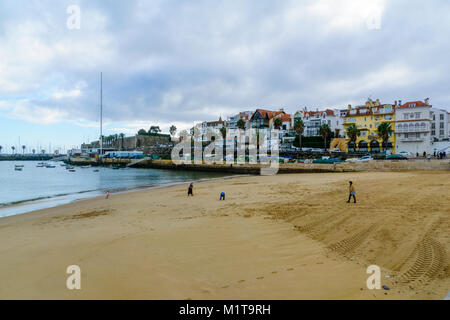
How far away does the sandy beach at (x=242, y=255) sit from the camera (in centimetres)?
557

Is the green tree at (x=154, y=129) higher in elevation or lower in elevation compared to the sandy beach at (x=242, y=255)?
higher

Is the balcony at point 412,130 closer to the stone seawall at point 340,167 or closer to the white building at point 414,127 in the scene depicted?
the white building at point 414,127

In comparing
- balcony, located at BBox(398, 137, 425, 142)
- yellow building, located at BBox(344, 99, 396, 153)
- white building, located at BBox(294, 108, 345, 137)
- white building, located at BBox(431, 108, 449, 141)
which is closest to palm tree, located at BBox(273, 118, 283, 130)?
white building, located at BBox(294, 108, 345, 137)

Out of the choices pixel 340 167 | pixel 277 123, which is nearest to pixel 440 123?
pixel 277 123

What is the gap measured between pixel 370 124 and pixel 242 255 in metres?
73.7

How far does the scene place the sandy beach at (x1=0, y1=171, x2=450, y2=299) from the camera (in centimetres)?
557

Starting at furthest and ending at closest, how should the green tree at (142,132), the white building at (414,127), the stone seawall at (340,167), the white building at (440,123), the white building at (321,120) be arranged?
the green tree at (142,132)
the white building at (440,123)
the white building at (321,120)
the white building at (414,127)
the stone seawall at (340,167)

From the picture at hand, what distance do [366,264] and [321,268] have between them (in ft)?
4.05

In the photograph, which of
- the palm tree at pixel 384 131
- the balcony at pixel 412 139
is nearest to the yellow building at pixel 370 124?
the balcony at pixel 412 139

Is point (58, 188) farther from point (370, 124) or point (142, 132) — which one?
point (142, 132)

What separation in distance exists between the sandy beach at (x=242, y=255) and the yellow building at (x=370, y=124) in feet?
202

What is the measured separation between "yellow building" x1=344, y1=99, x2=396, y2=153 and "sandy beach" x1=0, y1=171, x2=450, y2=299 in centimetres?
6146

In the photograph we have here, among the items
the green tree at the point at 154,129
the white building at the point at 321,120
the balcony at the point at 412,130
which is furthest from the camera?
the green tree at the point at 154,129

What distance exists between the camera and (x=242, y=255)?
7543 mm
